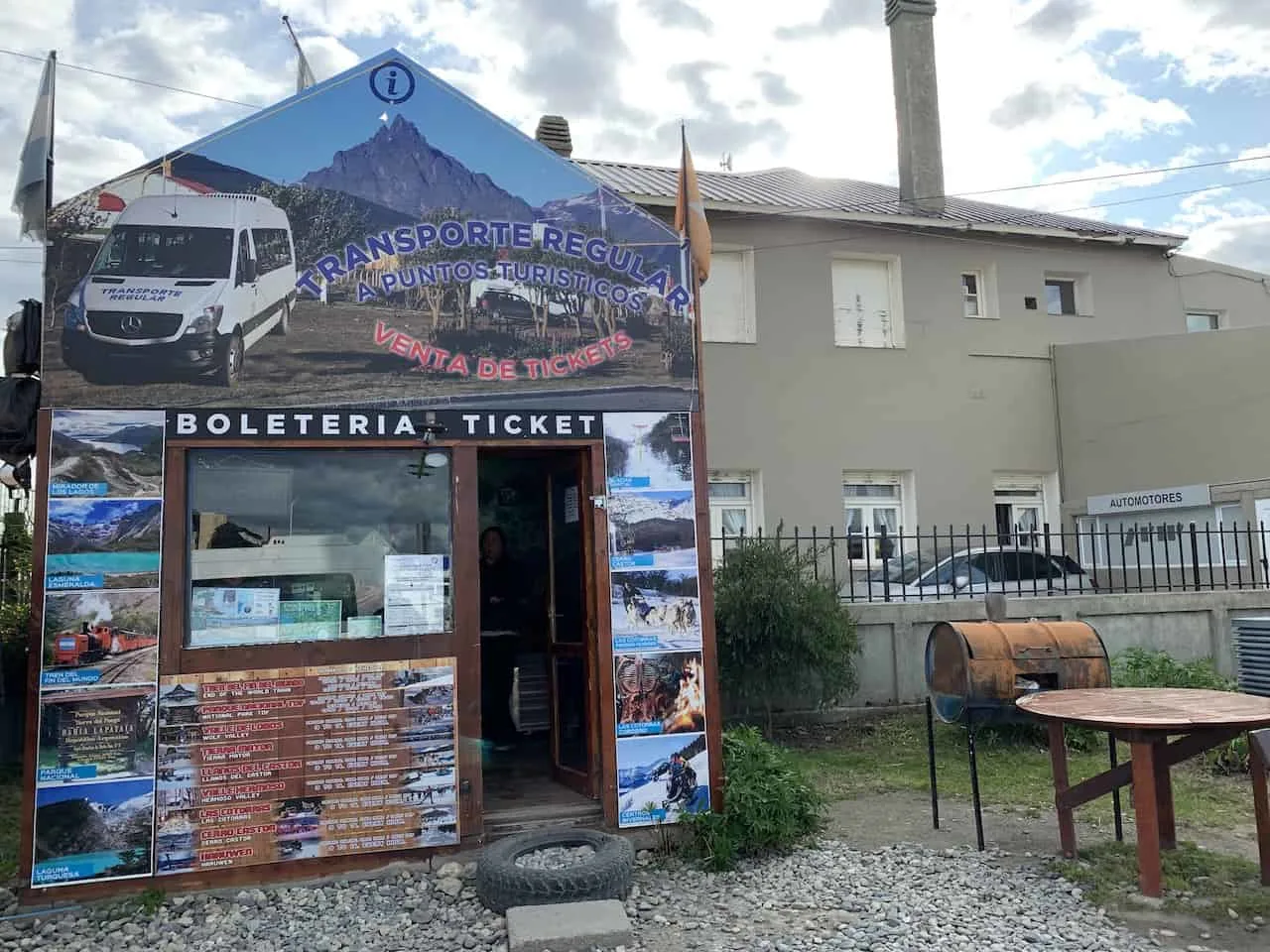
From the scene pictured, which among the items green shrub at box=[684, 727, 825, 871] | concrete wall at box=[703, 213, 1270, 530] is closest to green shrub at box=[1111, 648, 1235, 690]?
green shrub at box=[684, 727, 825, 871]

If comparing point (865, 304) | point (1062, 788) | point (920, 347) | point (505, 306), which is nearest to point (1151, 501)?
point (920, 347)

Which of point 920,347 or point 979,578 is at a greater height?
point 920,347

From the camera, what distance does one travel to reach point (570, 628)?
23.5 feet

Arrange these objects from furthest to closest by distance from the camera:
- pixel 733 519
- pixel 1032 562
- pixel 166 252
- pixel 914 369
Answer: pixel 914 369 < pixel 733 519 < pixel 1032 562 < pixel 166 252

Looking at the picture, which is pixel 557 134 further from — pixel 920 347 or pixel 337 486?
pixel 337 486

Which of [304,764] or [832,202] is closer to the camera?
[304,764]

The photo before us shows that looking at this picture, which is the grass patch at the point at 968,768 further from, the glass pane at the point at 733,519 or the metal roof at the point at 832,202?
the metal roof at the point at 832,202

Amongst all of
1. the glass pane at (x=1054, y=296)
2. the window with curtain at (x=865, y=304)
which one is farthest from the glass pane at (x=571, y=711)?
the glass pane at (x=1054, y=296)

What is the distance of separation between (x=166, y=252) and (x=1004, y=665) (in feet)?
21.0

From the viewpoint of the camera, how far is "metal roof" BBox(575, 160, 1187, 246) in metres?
15.5

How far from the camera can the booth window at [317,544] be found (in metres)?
5.82

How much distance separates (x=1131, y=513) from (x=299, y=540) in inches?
507

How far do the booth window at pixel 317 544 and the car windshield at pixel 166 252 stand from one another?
1.10m

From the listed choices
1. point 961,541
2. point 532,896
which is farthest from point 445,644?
point 961,541
